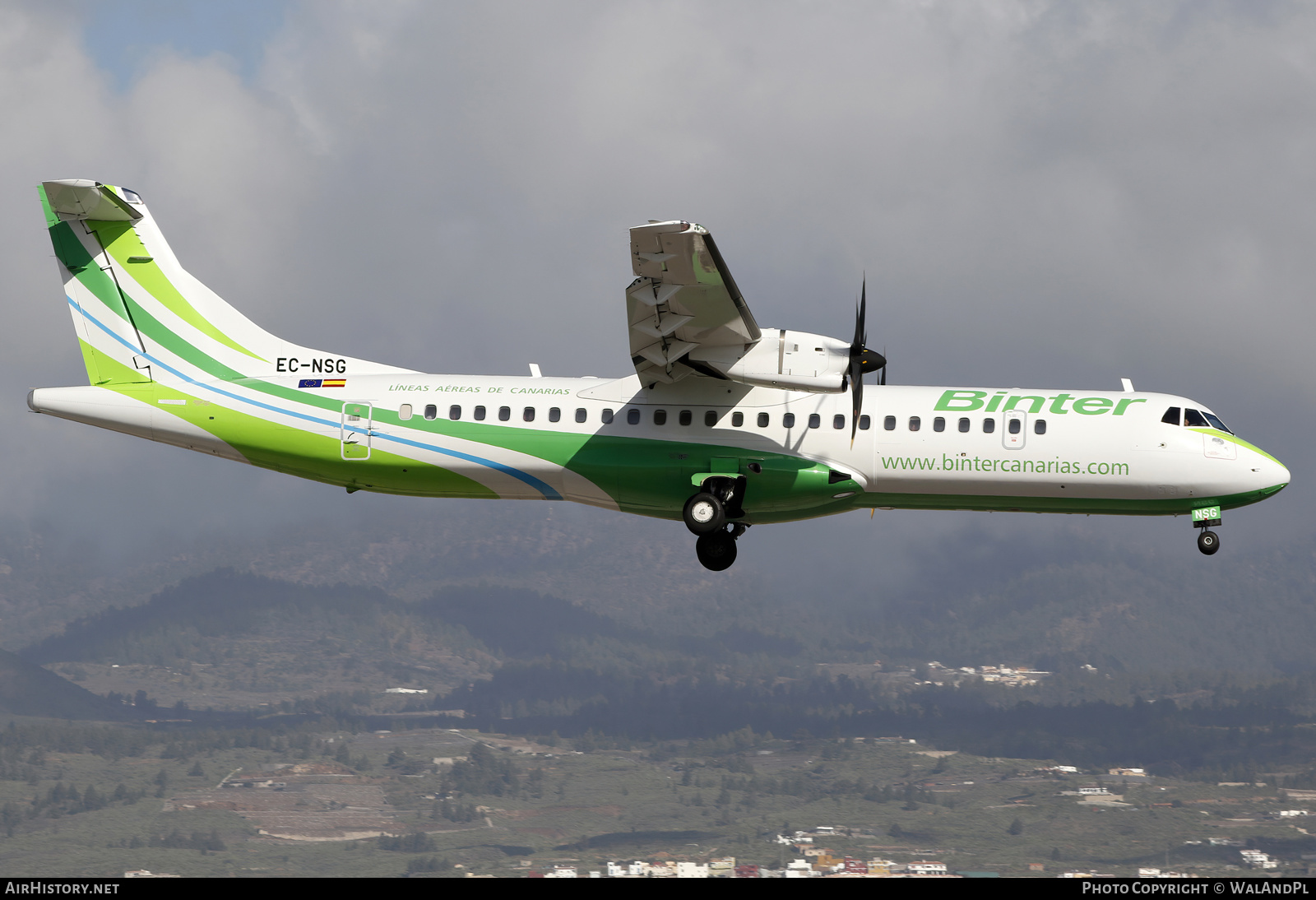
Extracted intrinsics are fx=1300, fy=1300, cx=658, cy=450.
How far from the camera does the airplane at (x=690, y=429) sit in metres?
30.2

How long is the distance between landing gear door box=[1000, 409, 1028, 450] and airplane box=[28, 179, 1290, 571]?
1.9 inches

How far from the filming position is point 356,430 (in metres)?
31.6

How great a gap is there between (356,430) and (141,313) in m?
6.93

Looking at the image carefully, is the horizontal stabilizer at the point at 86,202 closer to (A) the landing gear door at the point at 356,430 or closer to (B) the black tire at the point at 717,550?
(A) the landing gear door at the point at 356,430

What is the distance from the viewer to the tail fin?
32.9 meters

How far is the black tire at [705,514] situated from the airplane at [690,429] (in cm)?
5

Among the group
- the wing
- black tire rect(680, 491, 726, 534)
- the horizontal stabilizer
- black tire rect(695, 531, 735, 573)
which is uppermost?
the horizontal stabilizer

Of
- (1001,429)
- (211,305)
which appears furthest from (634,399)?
(211,305)

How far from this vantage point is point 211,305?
111 ft

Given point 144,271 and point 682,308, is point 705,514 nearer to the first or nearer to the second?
point 682,308

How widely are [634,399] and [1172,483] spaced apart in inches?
502

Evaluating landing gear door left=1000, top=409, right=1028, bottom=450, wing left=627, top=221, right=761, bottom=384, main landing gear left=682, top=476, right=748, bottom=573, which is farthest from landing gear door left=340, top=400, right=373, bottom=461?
landing gear door left=1000, top=409, right=1028, bottom=450

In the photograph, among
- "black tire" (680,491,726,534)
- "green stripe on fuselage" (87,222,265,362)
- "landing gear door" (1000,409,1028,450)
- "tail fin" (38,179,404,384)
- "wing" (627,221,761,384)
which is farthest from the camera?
"green stripe on fuselage" (87,222,265,362)

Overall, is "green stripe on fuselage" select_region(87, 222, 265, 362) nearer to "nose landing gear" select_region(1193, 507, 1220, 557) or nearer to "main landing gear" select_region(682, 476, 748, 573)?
"main landing gear" select_region(682, 476, 748, 573)
